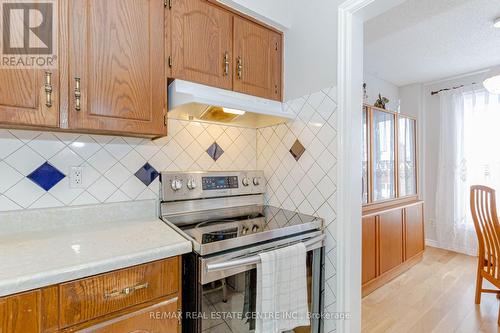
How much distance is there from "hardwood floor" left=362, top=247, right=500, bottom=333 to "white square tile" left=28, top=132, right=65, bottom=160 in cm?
232

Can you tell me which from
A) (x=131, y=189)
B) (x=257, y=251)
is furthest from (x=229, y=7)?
(x=257, y=251)

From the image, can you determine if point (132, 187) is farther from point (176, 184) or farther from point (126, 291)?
point (126, 291)

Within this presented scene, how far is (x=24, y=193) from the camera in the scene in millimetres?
1184

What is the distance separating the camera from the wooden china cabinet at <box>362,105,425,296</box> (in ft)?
7.86

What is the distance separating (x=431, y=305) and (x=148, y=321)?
2373 mm

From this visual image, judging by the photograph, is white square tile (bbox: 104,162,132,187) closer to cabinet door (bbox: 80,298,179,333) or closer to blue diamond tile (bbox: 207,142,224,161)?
blue diamond tile (bbox: 207,142,224,161)

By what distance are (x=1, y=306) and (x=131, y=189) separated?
2.60 feet

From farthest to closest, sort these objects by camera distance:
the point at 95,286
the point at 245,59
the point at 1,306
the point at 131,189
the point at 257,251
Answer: the point at 245,59
the point at 131,189
the point at 257,251
the point at 95,286
the point at 1,306

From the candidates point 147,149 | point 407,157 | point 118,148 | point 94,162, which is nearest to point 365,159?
point 407,157

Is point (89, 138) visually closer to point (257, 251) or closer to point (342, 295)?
point (257, 251)

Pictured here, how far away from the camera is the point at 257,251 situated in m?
1.17

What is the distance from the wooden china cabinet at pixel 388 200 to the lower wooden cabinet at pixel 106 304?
1861 millimetres

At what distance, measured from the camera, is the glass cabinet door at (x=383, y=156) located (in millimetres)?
2584

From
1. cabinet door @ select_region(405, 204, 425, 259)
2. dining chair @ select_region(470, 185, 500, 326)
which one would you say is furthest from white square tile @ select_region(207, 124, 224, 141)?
cabinet door @ select_region(405, 204, 425, 259)
